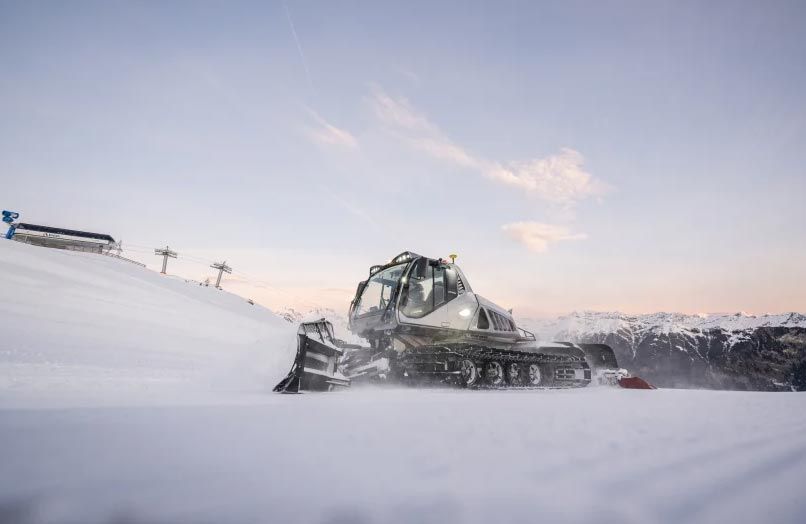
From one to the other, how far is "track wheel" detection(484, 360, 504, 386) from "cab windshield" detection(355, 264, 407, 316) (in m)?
3.02

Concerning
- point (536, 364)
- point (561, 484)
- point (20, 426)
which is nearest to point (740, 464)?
point (561, 484)

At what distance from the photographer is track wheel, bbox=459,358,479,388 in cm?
764

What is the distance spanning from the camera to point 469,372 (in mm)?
7816

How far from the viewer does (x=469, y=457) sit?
158 centimetres

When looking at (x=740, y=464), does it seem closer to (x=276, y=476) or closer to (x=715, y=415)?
(x=715, y=415)

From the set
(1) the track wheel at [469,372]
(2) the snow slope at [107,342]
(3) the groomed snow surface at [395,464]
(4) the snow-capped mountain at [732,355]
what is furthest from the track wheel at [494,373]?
(4) the snow-capped mountain at [732,355]

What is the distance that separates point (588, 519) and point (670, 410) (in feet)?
9.69

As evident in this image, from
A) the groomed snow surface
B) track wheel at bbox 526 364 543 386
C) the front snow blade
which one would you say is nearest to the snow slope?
the front snow blade

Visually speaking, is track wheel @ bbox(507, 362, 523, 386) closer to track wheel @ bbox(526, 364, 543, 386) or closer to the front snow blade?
track wheel @ bbox(526, 364, 543, 386)

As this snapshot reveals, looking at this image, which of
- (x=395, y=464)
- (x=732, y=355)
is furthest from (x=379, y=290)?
(x=732, y=355)

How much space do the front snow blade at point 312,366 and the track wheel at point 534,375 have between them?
16.4 feet

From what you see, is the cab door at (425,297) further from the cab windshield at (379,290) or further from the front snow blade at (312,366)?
the front snow blade at (312,366)

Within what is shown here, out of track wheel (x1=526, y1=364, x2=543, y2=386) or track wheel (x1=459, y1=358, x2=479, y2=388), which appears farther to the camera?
track wheel (x1=526, y1=364, x2=543, y2=386)

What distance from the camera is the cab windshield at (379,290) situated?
9.51 meters
